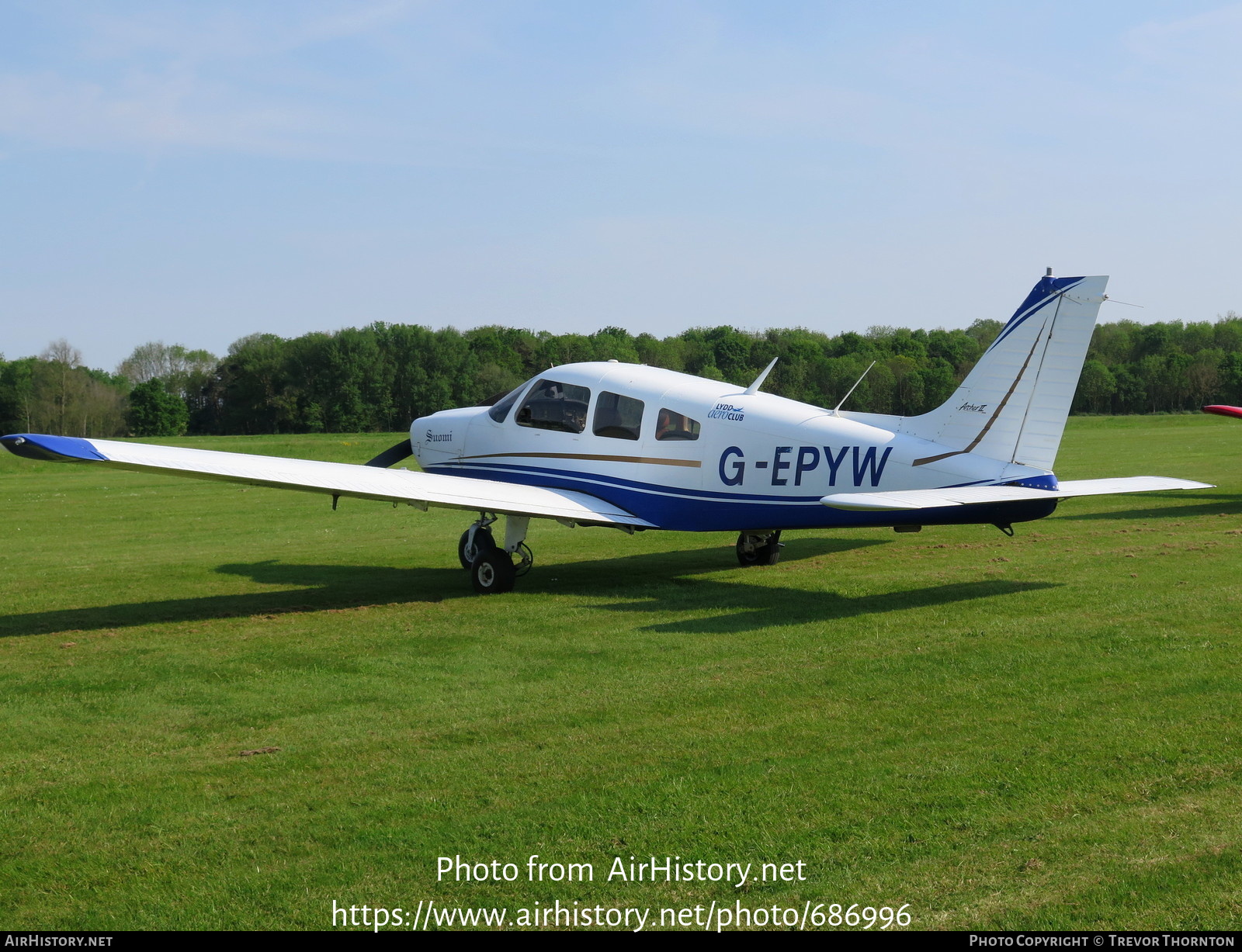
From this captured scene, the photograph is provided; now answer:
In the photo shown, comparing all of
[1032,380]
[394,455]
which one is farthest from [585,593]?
[1032,380]

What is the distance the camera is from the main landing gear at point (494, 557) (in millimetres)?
12312

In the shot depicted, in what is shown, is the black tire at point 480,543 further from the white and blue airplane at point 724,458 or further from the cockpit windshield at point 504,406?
the cockpit windshield at point 504,406

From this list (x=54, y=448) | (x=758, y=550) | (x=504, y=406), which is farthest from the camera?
(x=504, y=406)

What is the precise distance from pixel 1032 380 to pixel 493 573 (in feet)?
19.9

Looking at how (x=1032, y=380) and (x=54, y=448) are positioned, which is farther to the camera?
(x=1032, y=380)

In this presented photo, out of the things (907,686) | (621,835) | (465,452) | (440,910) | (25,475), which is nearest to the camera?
(440,910)

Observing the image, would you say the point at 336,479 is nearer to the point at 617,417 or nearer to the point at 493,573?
the point at 493,573

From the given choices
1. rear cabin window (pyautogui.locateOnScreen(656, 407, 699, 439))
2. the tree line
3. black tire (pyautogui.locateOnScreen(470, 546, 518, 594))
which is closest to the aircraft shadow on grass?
black tire (pyautogui.locateOnScreen(470, 546, 518, 594))

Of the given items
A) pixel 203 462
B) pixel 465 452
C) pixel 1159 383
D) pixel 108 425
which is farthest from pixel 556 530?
pixel 1159 383

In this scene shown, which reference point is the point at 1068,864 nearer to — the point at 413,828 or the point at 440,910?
the point at 440,910

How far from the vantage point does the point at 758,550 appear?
1367 cm

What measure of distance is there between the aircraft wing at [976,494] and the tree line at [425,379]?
5839 cm

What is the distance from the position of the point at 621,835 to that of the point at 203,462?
23.3 feet

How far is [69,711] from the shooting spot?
287 inches
